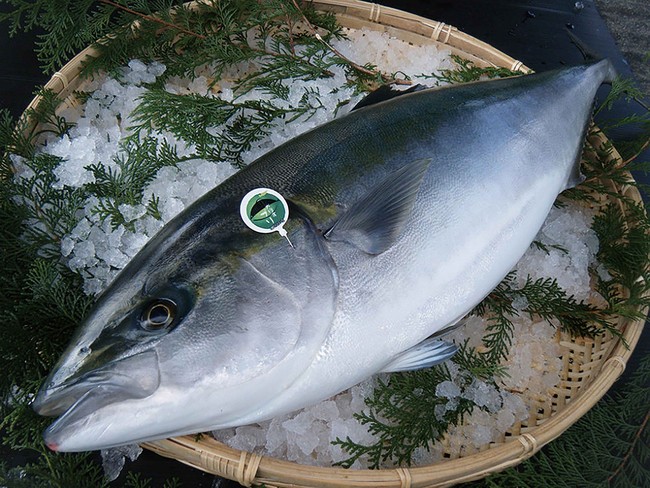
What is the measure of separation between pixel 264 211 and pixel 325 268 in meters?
0.17

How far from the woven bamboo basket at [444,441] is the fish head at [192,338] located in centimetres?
24

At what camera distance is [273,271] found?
1.01 m

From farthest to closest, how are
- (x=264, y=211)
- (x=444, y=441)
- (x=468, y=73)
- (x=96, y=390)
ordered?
(x=468, y=73) → (x=444, y=441) → (x=264, y=211) → (x=96, y=390)

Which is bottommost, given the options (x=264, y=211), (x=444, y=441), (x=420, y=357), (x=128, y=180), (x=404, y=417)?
(x=444, y=441)

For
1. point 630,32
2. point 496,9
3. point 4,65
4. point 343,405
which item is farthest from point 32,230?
point 630,32

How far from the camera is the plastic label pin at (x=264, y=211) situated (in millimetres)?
1021

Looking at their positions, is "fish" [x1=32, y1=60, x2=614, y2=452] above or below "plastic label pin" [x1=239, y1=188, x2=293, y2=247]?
below

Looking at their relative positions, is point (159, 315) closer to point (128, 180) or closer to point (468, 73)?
point (128, 180)

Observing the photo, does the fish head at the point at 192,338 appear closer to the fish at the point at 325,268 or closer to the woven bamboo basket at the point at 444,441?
the fish at the point at 325,268

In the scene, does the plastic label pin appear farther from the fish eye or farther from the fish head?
the fish eye

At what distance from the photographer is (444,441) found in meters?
1.42

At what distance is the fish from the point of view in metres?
0.91

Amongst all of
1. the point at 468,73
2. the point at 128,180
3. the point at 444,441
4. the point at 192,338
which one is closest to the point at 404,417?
the point at 444,441

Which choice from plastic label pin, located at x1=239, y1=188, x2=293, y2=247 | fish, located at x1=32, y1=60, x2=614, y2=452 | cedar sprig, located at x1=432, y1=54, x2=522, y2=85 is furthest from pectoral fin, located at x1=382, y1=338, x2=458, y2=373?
→ cedar sprig, located at x1=432, y1=54, x2=522, y2=85
